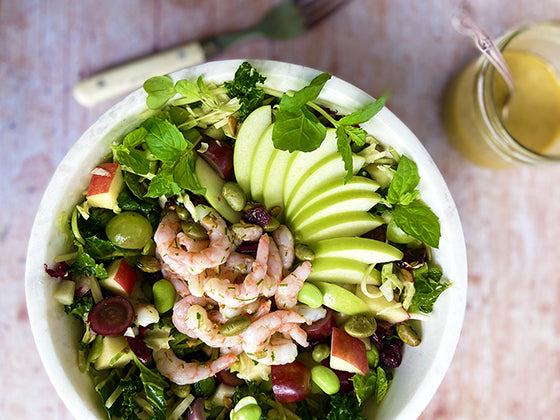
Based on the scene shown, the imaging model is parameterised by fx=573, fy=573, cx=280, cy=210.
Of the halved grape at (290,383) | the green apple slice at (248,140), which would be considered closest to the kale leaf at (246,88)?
the green apple slice at (248,140)

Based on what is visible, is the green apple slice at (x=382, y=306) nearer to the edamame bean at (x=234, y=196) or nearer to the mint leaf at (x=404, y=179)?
the mint leaf at (x=404, y=179)

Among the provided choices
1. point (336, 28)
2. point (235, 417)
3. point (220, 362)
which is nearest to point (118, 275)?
point (220, 362)

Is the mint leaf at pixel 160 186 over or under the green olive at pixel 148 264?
over

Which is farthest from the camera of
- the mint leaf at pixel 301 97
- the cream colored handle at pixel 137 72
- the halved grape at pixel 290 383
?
the cream colored handle at pixel 137 72

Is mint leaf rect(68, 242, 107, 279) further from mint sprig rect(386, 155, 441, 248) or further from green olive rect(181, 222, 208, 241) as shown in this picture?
mint sprig rect(386, 155, 441, 248)

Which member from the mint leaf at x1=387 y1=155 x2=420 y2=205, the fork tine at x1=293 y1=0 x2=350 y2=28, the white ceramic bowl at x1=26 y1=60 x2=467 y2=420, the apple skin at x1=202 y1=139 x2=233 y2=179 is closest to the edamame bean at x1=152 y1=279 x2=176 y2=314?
the white ceramic bowl at x1=26 y1=60 x2=467 y2=420

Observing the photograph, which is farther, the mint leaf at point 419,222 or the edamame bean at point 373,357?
the edamame bean at point 373,357
